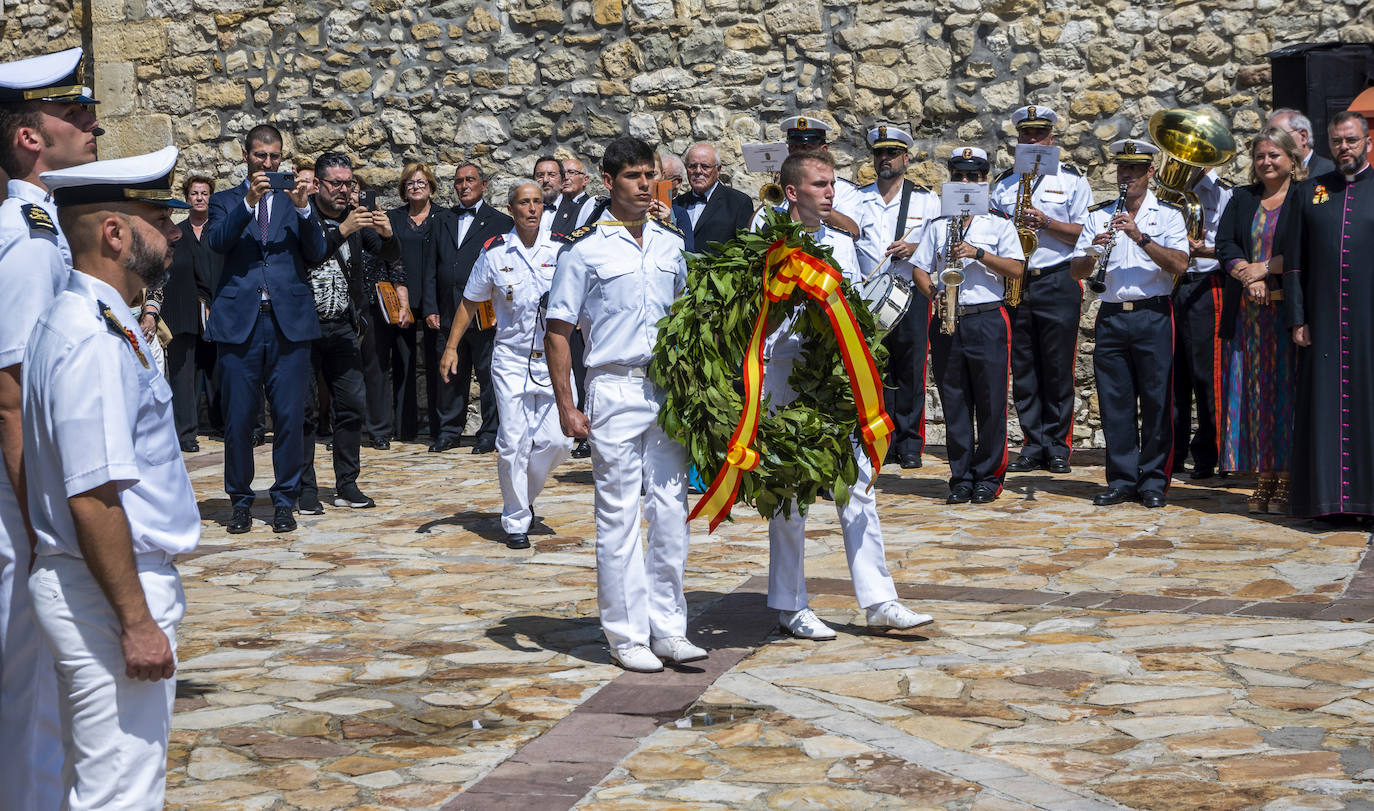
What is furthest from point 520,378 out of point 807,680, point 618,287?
point 807,680

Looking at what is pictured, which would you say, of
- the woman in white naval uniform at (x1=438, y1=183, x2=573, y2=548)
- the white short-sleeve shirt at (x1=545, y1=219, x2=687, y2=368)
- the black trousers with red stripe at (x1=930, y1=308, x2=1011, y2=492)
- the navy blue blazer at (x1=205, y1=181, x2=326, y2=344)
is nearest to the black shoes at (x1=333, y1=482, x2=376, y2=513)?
the navy blue blazer at (x1=205, y1=181, x2=326, y2=344)

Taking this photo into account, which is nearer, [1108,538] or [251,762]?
[251,762]

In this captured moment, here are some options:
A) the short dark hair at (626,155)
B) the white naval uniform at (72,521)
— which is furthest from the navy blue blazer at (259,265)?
the white naval uniform at (72,521)

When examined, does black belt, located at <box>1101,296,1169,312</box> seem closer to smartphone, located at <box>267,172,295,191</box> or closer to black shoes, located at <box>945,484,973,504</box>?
black shoes, located at <box>945,484,973,504</box>

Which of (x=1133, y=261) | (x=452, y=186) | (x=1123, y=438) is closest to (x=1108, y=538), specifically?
(x=1123, y=438)

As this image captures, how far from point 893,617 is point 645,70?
340 inches

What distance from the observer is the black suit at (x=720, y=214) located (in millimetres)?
11844

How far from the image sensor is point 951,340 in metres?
10.7

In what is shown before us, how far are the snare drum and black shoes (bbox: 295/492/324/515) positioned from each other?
4885 mm

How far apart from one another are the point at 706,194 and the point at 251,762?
25.4ft

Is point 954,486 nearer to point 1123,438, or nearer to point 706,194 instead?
point 1123,438

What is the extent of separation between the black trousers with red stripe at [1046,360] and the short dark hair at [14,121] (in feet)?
27.1

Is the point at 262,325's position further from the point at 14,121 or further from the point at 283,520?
the point at 14,121

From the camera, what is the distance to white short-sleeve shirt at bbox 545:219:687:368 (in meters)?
6.25
